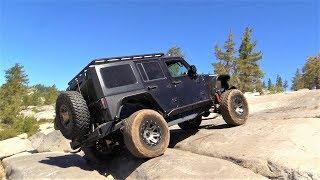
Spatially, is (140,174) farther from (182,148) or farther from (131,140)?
(182,148)

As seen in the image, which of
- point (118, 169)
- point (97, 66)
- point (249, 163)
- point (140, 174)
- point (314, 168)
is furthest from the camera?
point (118, 169)

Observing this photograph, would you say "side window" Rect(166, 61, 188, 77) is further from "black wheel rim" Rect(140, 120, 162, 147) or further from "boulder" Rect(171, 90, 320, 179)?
"black wheel rim" Rect(140, 120, 162, 147)

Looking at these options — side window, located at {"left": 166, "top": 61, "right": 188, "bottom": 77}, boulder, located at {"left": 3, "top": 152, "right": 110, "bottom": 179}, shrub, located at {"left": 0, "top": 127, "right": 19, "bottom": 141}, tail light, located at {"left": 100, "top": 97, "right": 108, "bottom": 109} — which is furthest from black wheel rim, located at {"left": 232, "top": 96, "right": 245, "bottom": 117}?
shrub, located at {"left": 0, "top": 127, "right": 19, "bottom": 141}

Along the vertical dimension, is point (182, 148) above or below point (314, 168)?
above

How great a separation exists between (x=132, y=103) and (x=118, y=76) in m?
0.74

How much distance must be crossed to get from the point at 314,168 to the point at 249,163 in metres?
1.26

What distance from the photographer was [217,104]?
40.5 ft

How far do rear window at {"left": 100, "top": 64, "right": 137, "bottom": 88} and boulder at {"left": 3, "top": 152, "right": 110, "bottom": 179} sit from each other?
2243 mm

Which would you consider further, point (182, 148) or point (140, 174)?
point (182, 148)

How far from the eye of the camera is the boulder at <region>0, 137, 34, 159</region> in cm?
1856

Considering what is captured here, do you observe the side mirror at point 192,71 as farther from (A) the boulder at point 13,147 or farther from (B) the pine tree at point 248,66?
(B) the pine tree at point 248,66

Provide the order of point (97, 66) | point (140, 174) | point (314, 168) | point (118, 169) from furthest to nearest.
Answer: point (118, 169) < point (97, 66) < point (140, 174) < point (314, 168)

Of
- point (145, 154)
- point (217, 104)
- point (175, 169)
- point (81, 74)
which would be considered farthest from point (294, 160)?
point (81, 74)

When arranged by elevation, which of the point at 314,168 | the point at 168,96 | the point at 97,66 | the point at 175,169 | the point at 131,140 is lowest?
the point at 314,168
